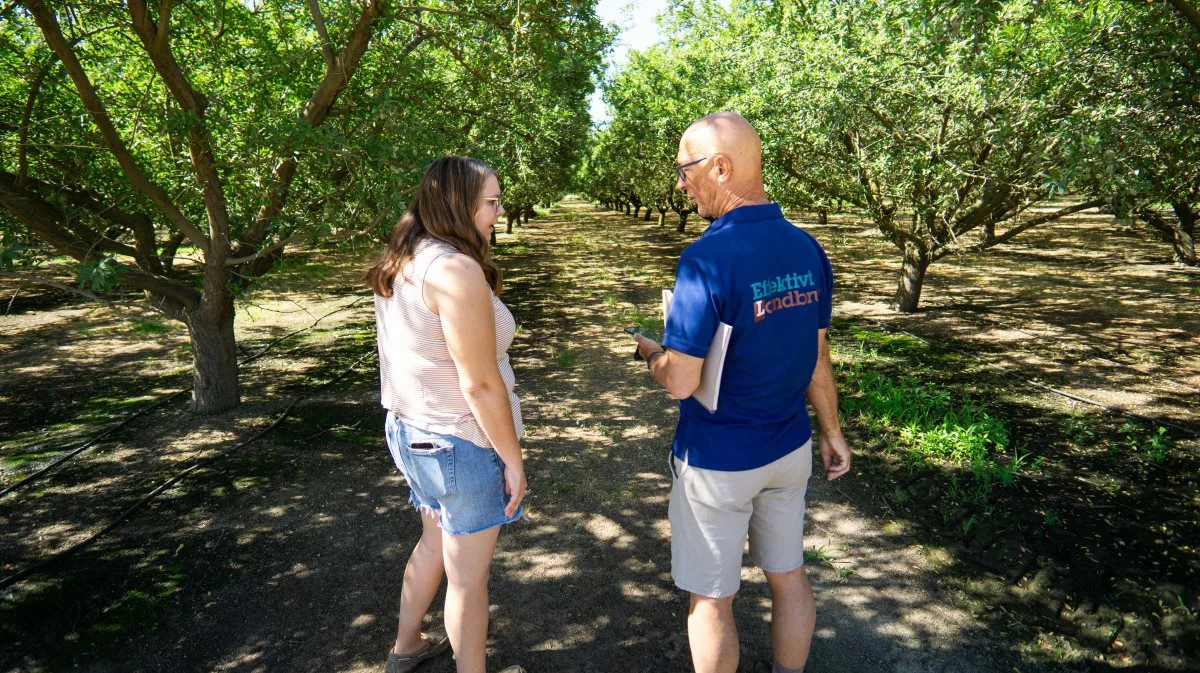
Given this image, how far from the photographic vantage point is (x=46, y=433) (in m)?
5.29

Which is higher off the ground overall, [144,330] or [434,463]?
[434,463]

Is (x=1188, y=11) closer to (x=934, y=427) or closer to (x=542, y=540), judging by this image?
(x=934, y=427)

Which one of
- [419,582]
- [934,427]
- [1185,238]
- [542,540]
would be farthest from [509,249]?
[419,582]

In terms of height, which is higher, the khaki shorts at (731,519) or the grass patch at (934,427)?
the khaki shorts at (731,519)

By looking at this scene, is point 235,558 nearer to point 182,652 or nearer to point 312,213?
point 182,652

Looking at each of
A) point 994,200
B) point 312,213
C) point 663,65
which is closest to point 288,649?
point 312,213

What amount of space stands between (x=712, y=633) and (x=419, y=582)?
1.09 metres

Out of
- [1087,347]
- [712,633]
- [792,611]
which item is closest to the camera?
[712,633]

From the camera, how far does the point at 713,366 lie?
185 centimetres

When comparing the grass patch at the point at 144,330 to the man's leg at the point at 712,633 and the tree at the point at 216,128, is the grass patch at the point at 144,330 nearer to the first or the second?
the tree at the point at 216,128

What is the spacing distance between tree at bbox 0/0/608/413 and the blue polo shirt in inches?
117

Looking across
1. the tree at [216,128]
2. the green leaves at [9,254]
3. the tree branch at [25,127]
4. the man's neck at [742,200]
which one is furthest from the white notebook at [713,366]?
the tree branch at [25,127]

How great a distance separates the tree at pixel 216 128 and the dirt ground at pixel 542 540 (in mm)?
878

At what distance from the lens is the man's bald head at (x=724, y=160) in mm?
1888
